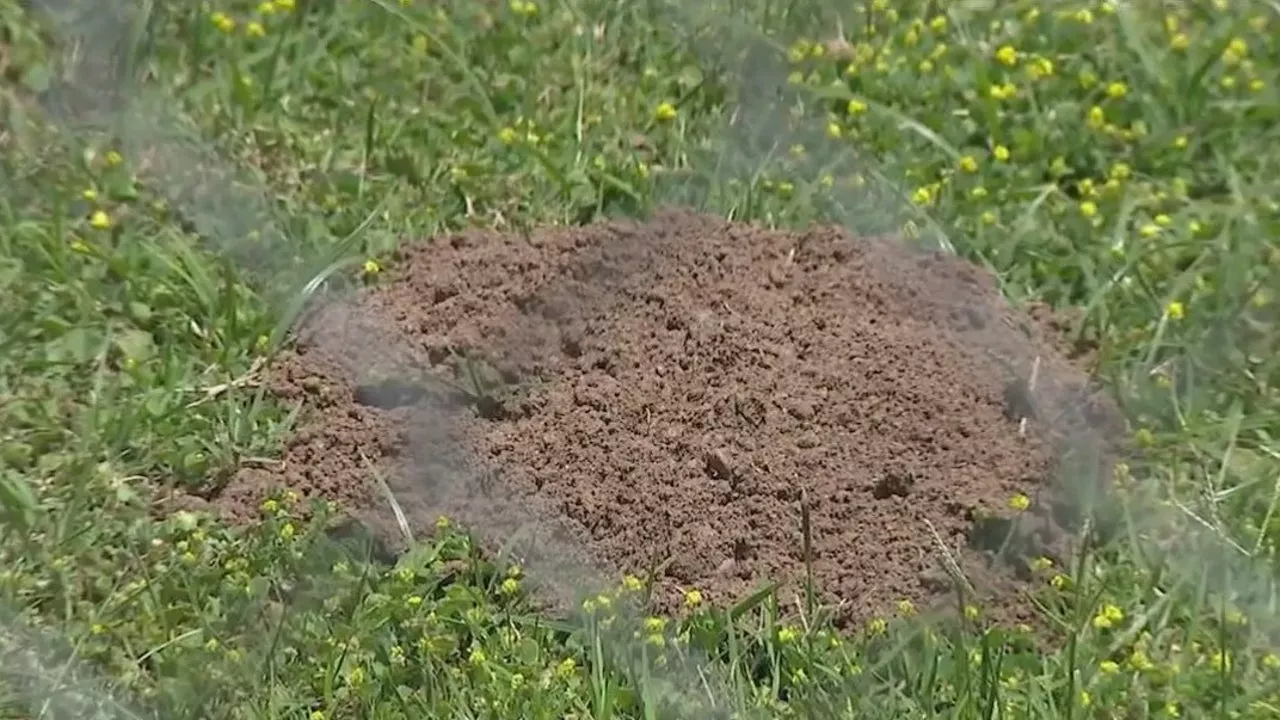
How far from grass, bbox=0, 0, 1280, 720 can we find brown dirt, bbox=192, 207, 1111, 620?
0.20 feet

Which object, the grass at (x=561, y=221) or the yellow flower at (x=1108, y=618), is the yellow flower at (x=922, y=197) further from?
the yellow flower at (x=1108, y=618)

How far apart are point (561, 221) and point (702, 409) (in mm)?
463

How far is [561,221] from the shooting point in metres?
2.40

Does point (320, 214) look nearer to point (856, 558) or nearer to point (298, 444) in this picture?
point (298, 444)

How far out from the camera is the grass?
72.1 inches

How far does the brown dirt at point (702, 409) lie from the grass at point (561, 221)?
0.20 feet

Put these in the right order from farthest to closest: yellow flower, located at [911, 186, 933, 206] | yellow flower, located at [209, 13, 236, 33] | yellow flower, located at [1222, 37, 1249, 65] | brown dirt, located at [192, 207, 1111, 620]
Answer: yellow flower, located at [1222, 37, 1249, 65] → yellow flower, located at [209, 13, 236, 33] → yellow flower, located at [911, 186, 933, 206] → brown dirt, located at [192, 207, 1111, 620]

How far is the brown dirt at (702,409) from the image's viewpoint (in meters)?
1.96

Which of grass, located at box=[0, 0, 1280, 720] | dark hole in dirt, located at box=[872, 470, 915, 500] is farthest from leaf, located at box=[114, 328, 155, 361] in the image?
dark hole in dirt, located at box=[872, 470, 915, 500]

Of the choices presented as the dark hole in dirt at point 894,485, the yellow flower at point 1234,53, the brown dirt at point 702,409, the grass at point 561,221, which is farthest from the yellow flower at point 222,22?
the yellow flower at point 1234,53

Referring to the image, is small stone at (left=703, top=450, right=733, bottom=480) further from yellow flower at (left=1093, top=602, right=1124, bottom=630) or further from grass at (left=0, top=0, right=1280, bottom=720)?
yellow flower at (left=1093, top=602, right=1124, bottom=630)

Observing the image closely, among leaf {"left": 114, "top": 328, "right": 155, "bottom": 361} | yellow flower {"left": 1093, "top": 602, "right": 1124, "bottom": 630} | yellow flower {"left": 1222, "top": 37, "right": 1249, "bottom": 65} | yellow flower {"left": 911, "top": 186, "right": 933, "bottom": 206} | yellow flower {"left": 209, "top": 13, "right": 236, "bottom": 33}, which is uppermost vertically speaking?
yellow flower {"left": 1222, "top": 37, "right": 1249, "bottom": 65}

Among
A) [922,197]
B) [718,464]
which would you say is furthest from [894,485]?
[922,197]

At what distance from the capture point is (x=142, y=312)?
223 cm
